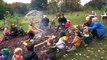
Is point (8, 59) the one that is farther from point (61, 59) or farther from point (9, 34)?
point (9, 34)

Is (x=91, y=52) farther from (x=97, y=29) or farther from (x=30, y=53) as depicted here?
(x=30, y=53)

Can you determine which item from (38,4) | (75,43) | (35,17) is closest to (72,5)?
(38,4)

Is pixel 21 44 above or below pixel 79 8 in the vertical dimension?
above

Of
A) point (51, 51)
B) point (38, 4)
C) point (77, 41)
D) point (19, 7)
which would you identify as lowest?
point (19, 7)

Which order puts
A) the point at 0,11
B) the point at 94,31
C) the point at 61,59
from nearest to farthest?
the point at 61,59 → the point at 94,31 → the point at 0,11

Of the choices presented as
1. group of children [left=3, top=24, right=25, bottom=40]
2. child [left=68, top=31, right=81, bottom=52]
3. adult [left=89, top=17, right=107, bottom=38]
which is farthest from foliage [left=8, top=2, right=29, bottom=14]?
child [left=68, top=31, right=81, bottom=52]

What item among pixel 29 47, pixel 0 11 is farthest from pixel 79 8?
pixel 29 47

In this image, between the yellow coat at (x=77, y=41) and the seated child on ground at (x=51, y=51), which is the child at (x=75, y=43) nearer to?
the yellow coat at (x=77, y=41)

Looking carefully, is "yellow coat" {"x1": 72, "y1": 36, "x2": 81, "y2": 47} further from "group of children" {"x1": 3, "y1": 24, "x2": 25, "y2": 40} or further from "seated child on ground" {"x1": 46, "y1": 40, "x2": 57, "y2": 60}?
"group of children" {"x1": 3, "y1": 24, "x2": 25, "y2": 40}

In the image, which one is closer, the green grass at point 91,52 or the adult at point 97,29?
the green grass at point 91,52

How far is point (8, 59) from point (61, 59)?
3.00 m

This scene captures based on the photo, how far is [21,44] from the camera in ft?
62.9

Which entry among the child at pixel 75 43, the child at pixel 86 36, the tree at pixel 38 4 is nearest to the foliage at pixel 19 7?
the tree at pixel 38 4

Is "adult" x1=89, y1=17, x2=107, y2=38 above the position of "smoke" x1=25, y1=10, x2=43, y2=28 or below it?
above
